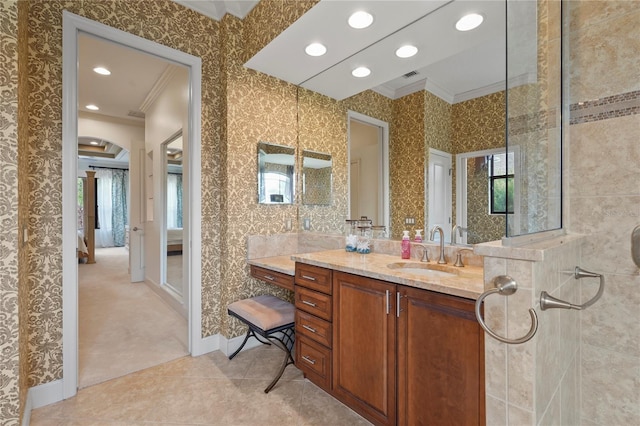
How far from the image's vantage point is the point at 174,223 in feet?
21.6

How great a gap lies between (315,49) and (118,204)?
9515 mm

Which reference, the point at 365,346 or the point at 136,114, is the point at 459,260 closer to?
the point at 365,346

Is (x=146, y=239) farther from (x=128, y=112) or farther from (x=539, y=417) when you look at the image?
(x=539, y=417)

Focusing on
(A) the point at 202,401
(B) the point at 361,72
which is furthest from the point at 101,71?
(A) the point at 202,401

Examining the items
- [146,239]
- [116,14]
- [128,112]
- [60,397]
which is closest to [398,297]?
[60,397]

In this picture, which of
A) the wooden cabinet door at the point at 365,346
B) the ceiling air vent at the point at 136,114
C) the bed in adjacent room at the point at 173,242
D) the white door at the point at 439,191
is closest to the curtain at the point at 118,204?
the bed in adjacent room at the point at 173,242

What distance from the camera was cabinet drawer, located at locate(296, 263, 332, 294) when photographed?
5.76 ft

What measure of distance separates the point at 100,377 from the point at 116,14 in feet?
8.40

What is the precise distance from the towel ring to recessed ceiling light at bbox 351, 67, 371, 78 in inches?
75.7

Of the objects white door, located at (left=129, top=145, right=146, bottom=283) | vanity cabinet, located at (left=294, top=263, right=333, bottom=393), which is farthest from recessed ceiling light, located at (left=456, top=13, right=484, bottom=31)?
white door, located at (left=129, top=145, right=146, bottom=283)

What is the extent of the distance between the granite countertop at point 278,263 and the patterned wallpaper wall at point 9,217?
4.48 ft

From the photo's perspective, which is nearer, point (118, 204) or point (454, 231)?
point (454, 231)

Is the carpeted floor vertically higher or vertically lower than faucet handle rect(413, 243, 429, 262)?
lower

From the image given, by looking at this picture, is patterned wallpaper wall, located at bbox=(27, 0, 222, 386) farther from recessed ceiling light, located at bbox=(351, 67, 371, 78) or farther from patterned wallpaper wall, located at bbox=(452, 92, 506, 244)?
patterned wallpaper wall, located at bbox=(452, 92, 506, 244)
